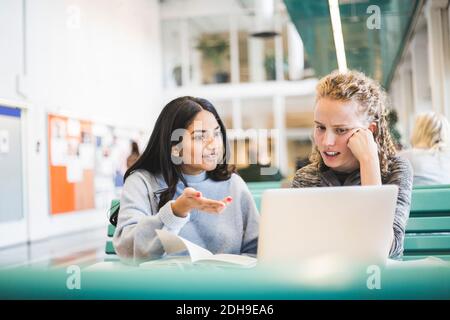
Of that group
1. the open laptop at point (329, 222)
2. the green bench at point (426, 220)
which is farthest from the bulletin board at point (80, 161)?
the open laptop at point (329, 222)

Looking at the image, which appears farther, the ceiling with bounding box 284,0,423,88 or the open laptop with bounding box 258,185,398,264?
the ceiling with bounding box 284,0,423,88

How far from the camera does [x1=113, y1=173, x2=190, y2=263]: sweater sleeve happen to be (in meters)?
0.69

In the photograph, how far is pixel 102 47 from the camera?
351 centimetres

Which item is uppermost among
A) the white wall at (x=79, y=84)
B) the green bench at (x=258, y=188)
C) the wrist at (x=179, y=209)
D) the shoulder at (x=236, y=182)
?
the white wall at (x=79, y=84)

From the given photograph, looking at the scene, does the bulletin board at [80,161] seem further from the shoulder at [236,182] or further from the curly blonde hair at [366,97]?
the curly blonde hair at [366,97]

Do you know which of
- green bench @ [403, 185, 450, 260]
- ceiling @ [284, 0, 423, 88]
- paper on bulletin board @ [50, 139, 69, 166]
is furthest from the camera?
paper on bulletin board @ [50, 139, 69, 166]

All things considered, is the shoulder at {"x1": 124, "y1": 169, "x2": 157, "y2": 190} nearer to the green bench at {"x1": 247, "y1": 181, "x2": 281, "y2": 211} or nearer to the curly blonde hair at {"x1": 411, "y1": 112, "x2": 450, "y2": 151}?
the green bench at {"x1": 247, "y1": 181, "x2": 281, "y2": 211}

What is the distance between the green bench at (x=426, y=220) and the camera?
42.3 inches

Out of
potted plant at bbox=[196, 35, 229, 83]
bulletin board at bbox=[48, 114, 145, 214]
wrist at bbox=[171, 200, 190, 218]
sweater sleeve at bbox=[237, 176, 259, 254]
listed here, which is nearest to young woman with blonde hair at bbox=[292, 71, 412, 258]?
sweater sleeve at bbox=[237, 176, 259, 254]

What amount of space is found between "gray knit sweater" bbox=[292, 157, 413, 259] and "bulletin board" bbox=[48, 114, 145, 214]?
4084 millimetres

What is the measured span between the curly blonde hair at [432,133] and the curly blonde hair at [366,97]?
1.05 m

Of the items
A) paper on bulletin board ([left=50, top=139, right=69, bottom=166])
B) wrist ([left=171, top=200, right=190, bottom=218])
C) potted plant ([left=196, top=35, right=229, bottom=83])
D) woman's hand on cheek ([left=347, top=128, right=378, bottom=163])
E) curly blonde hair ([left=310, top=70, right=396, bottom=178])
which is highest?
potted plant ([left=196, top=35, right=229, bottom=83])

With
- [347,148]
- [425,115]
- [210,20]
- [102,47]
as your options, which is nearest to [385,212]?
[347,148]

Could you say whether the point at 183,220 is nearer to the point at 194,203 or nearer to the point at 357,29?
the point at 194,203
